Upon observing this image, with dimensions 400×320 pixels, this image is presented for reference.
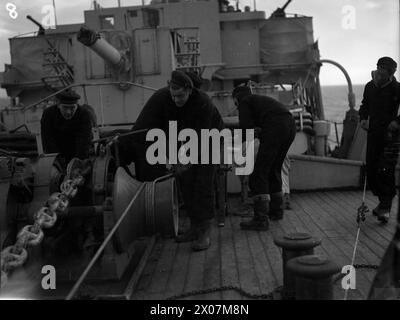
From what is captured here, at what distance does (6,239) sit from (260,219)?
2.23m

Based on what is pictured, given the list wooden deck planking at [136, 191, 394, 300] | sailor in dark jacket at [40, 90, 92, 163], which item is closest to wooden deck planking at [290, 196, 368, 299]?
wooden deck planking at [136, 191, 394, 300]

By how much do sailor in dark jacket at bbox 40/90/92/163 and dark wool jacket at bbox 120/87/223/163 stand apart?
0.51 metres

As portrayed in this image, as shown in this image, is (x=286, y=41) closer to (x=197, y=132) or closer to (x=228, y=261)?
(x=197, y=132)

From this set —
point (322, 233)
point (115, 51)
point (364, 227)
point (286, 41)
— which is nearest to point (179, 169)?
point (322, 233)

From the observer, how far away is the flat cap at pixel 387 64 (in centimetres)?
449

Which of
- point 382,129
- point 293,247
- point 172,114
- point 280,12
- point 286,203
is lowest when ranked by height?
point 286,203

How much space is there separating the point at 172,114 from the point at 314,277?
2.09m

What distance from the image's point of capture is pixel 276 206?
5.05 meters

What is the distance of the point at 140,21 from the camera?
11.7 m

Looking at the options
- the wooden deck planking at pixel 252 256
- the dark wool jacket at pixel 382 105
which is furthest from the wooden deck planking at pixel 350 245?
the dark wool jacket at pixel 382 105

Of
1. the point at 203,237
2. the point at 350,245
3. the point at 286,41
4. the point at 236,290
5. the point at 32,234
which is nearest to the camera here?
the point at 32,234

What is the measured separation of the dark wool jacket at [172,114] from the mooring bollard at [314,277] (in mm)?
1830

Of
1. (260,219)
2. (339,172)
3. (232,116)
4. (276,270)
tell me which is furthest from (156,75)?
(276,270)

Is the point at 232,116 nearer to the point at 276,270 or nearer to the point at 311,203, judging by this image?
the point at 311,203
